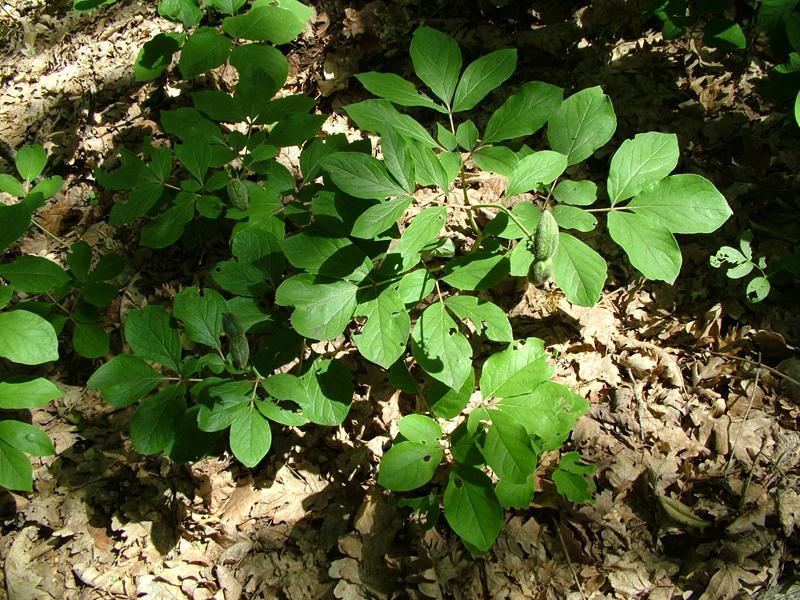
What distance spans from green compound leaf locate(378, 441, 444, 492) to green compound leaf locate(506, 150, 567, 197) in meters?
0.91

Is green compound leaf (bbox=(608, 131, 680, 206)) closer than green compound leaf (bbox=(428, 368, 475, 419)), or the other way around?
green compound leaf (bbox=(608, 131, 680, 206))

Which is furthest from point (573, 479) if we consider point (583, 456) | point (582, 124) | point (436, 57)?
Answer: point (436, 57)

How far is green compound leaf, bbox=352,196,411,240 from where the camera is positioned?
1450 millimetres

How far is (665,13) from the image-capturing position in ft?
8.32

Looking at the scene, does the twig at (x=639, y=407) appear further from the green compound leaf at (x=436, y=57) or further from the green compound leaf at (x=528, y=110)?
the green compound leaf at (x=436, y=57)

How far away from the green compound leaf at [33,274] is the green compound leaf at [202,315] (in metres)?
0.50

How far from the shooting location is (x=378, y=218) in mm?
1471

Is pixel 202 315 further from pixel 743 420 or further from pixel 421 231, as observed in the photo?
pixel 743 420

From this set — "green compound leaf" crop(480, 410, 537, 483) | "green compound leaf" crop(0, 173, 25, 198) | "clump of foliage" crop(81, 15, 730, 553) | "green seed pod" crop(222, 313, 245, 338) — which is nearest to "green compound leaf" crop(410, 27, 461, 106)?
"clump of foliage" crop(81, 15, 730, 553)

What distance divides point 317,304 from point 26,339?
108 centimetres

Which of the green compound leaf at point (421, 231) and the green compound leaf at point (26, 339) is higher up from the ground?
the green compound leaf at point (421, 231)

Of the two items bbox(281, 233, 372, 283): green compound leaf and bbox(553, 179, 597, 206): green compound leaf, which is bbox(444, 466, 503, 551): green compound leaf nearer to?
bbox(281, 233, 372, 283): green compound leaf

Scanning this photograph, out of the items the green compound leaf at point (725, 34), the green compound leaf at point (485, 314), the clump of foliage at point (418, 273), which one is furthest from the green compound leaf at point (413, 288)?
the green compound leaf at point (725, 34)

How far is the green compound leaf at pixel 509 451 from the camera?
64.5 inches
